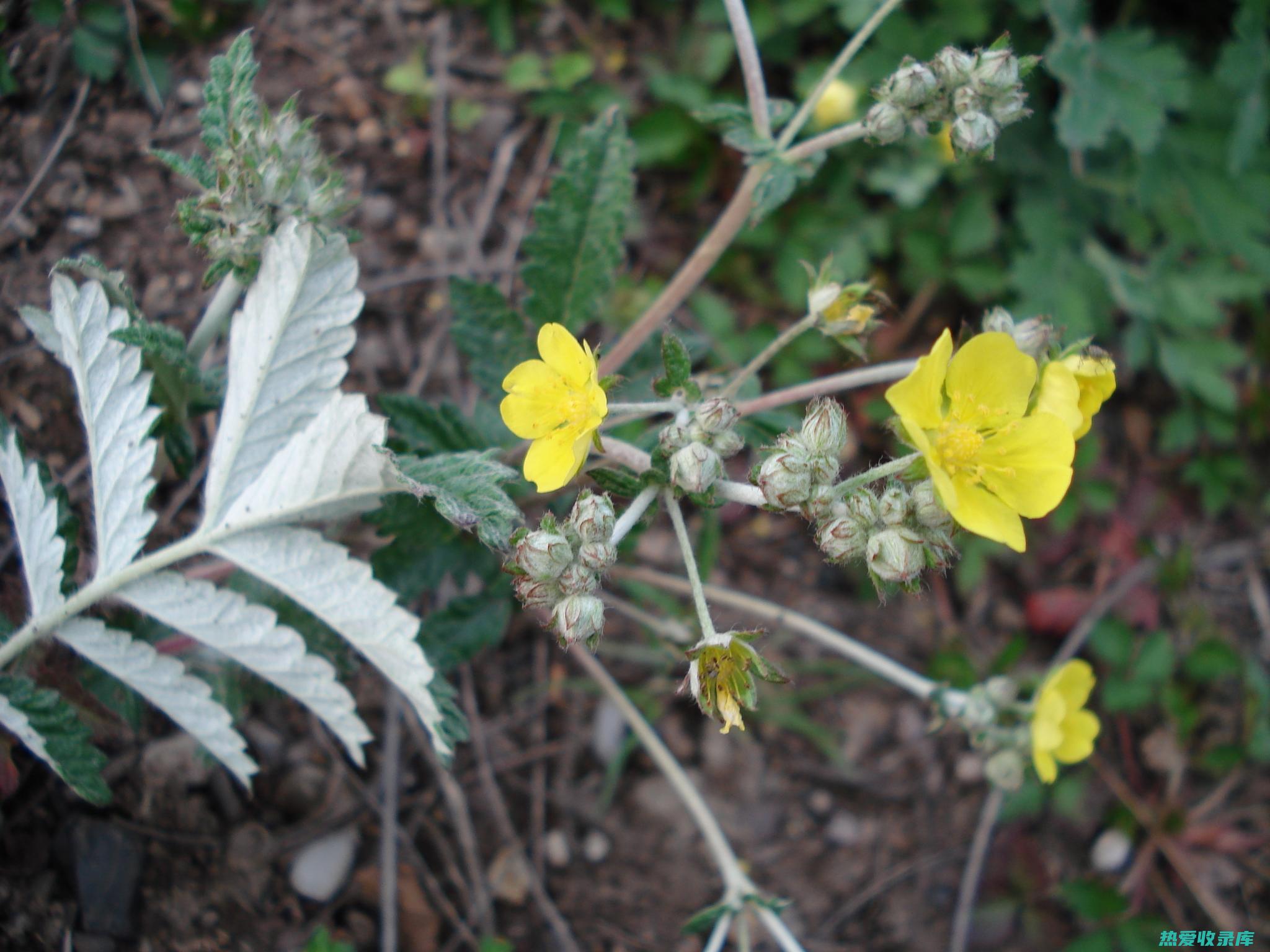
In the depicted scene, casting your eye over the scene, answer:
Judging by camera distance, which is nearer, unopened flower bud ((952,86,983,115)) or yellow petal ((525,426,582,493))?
yellow petal ((525,426,582,493))

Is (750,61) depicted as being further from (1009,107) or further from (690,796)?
(690,796)

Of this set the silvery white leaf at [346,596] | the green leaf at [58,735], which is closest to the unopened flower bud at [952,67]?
the silvery white leaf at [346,596]

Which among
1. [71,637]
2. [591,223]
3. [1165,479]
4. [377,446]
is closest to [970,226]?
[1165,479]

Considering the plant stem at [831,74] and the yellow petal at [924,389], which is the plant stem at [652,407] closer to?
the yellow petal at [924,389]

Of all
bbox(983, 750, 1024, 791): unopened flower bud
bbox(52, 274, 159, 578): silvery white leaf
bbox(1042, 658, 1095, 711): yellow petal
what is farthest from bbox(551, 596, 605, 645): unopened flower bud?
bbox(1042, 658, 1095, 711): yellow petal

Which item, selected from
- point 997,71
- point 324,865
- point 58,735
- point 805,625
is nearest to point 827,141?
point 997,71

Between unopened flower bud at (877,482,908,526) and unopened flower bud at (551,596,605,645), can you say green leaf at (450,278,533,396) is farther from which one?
unopened flower bud at (877,482,908,526)
